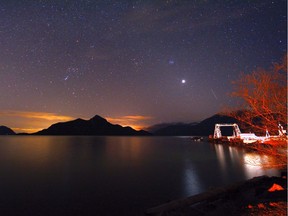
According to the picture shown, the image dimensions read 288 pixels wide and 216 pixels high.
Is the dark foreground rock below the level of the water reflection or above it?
above

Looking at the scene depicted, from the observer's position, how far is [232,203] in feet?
50.9

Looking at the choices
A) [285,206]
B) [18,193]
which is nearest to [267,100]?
[285,206]

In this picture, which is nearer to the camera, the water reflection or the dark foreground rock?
the dark foreground rock

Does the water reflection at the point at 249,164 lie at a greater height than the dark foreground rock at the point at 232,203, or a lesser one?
lesser

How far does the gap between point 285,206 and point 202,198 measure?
5.63m

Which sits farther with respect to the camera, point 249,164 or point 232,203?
point 249,164

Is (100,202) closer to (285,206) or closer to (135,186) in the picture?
(135,186)

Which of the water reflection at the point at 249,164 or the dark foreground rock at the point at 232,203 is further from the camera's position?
the water reflection at the point at 249,164

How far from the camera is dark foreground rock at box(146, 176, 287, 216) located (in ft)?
43.9

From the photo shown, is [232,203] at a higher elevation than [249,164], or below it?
below

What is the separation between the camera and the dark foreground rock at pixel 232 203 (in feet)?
43.9

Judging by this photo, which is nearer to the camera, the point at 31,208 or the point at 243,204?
the point at 243,204

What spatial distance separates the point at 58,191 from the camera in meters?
24.7

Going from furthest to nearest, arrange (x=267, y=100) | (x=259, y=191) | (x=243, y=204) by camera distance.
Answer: (x=259, y=191)
(x=243, y=204)
(x=267, y=100)
